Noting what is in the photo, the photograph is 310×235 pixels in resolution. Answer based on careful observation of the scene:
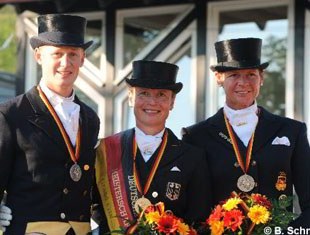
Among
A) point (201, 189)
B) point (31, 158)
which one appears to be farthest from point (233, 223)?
point (31, 158)

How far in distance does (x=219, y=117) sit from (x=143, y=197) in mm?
734

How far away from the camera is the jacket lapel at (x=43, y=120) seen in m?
3.59

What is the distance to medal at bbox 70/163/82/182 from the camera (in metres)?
3.62

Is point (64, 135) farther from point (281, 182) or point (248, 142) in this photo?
point (281, 182)

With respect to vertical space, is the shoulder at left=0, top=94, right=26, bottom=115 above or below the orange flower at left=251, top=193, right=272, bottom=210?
above

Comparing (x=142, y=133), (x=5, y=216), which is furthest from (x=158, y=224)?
(x=5, y=216)

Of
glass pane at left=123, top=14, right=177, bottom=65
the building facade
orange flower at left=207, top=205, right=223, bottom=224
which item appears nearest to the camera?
orange flower at left=207, top=205, right=223, bottom=224

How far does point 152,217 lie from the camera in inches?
136

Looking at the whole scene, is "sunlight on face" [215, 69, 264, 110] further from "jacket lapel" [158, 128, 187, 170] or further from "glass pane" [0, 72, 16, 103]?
"glass pane" [0, 72, 16, 103]

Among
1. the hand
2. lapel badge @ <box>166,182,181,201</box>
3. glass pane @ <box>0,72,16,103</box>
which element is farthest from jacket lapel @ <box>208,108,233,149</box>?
glass pane @ <box>0,72,16,103</box>

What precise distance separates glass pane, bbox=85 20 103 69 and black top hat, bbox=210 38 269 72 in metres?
3.41

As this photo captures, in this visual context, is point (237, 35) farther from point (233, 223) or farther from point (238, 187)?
point (233, 223)

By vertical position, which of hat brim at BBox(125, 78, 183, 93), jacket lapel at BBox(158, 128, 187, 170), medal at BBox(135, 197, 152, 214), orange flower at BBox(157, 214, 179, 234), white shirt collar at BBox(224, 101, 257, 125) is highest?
hat brim at BBox(125, 78, 183, 93)

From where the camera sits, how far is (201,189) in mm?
3814
